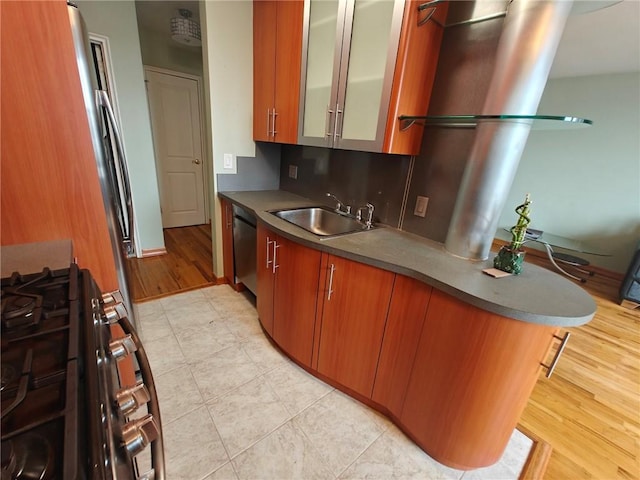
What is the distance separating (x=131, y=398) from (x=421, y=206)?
4.95 ft

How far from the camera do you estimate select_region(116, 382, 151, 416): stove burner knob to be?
20.8 inches

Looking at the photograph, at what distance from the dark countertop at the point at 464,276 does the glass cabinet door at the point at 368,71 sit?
0.54 m

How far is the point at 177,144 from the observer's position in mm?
3867

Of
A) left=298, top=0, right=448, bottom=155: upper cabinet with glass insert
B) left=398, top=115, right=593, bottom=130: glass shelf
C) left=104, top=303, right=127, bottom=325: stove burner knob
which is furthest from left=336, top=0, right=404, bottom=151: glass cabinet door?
left=104, top=303, right=127, bottom=325: stove burner knob

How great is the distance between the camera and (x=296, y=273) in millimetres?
1547

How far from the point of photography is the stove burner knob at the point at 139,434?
474 mm

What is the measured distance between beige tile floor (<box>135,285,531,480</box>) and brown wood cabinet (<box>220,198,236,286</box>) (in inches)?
29.3

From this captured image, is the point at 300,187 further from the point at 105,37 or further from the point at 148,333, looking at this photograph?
the point at 105,37

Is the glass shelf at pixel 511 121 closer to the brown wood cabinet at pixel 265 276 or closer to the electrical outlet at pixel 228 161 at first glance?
the brown wood cabinet at pixel 265 276

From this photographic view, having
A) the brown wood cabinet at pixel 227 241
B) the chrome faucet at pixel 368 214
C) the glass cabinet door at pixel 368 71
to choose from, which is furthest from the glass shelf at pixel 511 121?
the brown wood cabinet at pixel 227 241

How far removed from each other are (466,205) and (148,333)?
2.23 m

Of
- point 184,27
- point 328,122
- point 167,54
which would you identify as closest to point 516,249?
point 328,122

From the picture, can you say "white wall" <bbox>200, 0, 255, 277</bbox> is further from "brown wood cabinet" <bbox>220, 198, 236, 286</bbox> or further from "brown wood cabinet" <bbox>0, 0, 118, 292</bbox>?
"brown wood cabinet" <bbox>0, 0, 118, 292</bbox>

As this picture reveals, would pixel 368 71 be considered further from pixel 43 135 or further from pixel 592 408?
pixel 592 408
